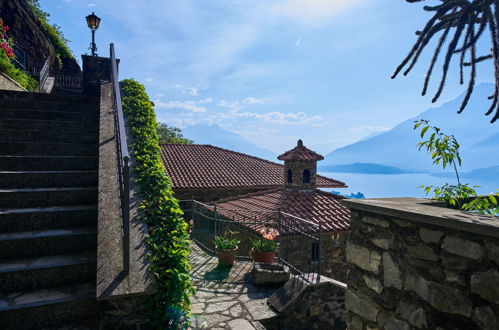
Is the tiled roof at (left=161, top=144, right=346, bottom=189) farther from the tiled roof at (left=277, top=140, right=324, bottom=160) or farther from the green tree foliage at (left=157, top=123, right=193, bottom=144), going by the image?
the green tree foliage at (left=157, top=123, right=193, bottom=144)

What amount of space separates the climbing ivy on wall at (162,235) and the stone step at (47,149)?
2.57 ft

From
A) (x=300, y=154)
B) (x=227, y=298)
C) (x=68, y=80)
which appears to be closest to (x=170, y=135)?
(x=68, y=80)

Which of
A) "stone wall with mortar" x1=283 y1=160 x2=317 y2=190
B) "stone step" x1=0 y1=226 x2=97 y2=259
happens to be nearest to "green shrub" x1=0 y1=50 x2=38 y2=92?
"stone step" x1=0 y1=226 x2=97 y2=259

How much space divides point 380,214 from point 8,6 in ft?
65.3

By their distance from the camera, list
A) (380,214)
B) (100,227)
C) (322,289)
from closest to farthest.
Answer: (380,214), (100,227), (322,289)

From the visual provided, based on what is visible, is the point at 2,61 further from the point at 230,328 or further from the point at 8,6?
the point at 8,6

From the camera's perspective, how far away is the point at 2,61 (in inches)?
308

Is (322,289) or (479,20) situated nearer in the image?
(479,20)

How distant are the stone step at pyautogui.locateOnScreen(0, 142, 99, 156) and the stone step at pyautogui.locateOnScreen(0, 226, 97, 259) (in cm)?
181

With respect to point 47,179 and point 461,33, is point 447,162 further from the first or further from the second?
point 47,179

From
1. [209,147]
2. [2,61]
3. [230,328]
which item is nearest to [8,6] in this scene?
[2,61]

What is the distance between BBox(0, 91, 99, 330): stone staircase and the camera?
280cm

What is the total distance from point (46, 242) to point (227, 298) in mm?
3183

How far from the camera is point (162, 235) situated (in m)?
3.47
